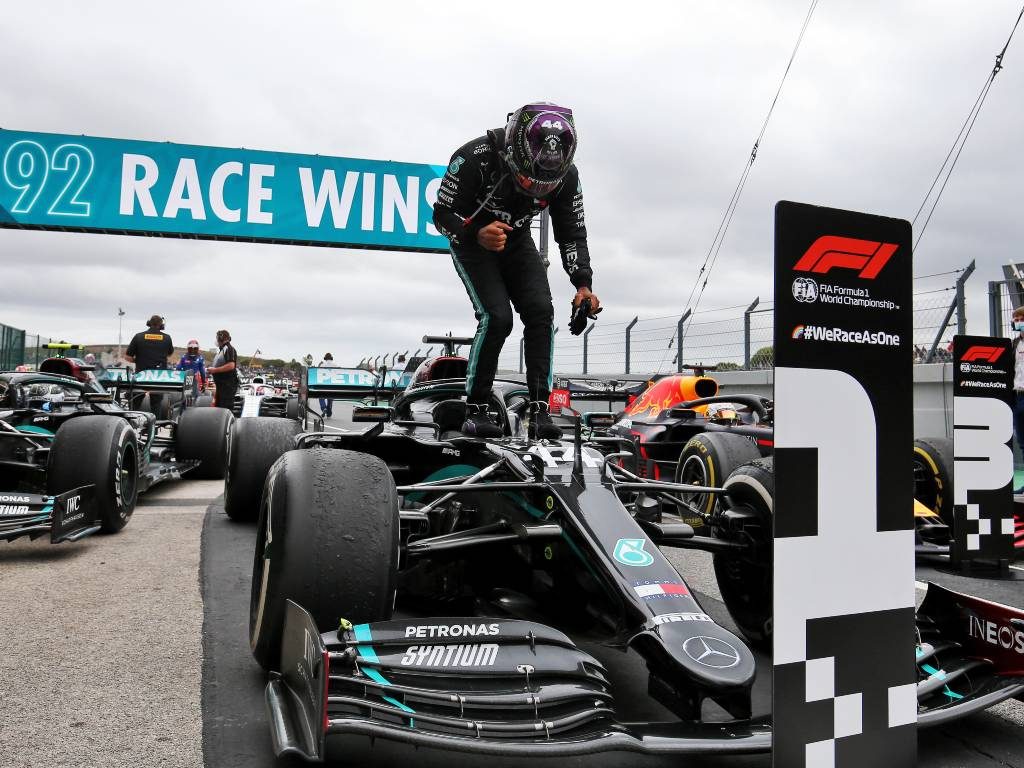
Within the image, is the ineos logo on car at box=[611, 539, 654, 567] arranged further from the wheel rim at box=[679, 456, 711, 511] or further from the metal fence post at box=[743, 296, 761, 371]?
the metal fence post at box=[743, 296, 761, 371]

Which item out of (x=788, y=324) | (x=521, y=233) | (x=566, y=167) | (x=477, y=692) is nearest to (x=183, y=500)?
(x=521, y=233)

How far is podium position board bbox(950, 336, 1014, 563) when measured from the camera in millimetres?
4535

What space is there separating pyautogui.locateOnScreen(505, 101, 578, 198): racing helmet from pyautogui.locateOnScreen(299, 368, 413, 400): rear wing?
17.1ft

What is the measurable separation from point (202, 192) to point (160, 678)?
11159 mm

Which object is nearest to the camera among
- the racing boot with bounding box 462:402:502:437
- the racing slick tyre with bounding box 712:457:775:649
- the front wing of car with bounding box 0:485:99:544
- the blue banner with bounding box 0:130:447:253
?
the racing slick tyre with bounding box 712:457:775:649

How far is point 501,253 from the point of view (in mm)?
3719

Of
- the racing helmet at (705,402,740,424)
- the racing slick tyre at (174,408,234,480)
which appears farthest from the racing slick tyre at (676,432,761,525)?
the racing slick tyre at (174,408,234,480)

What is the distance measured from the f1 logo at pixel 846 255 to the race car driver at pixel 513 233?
1.66 m

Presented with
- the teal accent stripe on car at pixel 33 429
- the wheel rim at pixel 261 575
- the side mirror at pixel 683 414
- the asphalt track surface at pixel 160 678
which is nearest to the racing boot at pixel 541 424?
the asphalt track surface at pixel 160 678

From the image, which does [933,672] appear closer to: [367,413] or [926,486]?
[367,413]

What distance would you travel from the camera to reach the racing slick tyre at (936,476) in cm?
544

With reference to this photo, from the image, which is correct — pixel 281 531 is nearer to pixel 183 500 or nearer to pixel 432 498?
pixel 432 498

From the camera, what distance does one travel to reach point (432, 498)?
366 cm

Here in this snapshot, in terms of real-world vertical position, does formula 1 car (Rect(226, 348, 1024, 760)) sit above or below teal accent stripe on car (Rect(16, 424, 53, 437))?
below
